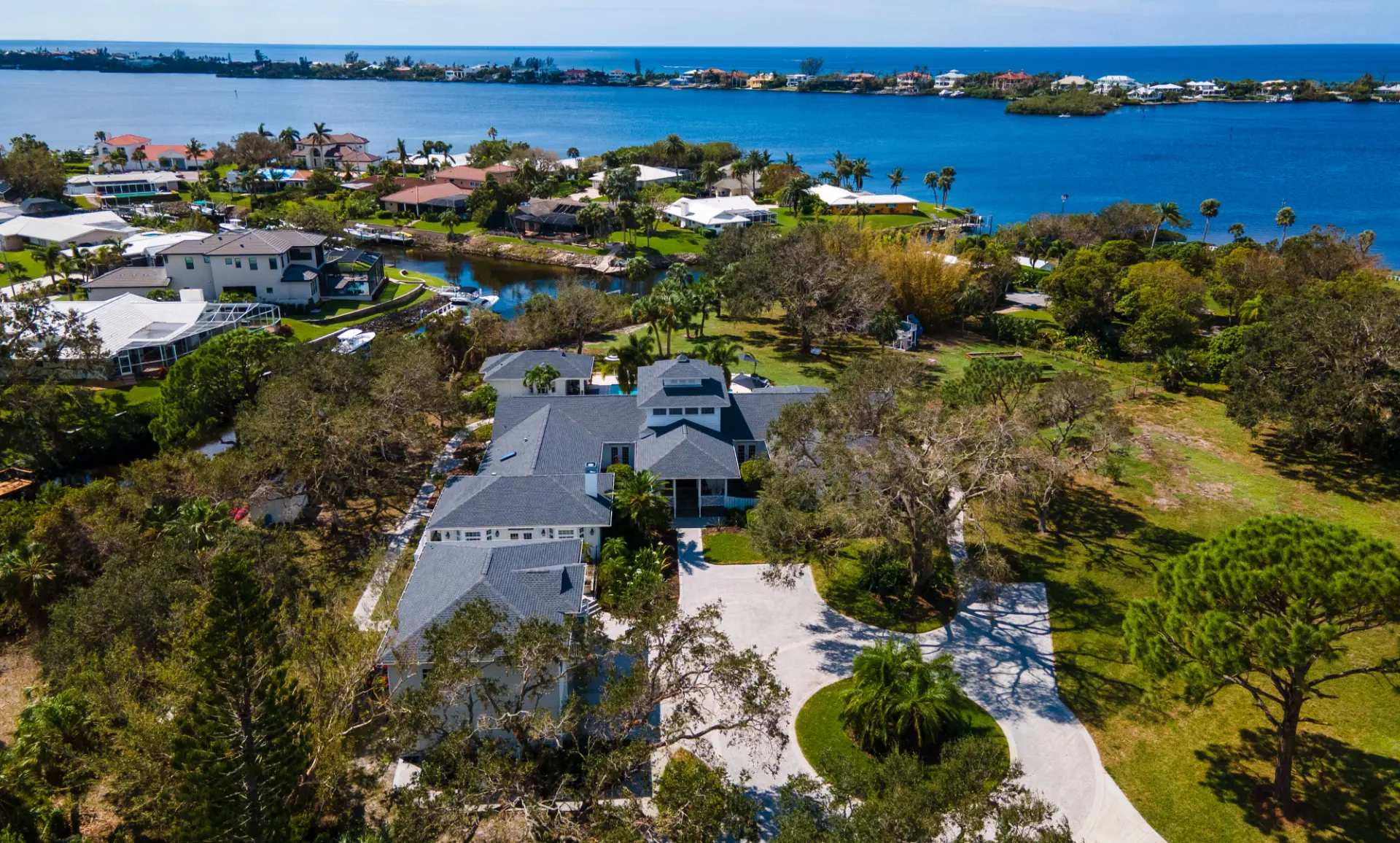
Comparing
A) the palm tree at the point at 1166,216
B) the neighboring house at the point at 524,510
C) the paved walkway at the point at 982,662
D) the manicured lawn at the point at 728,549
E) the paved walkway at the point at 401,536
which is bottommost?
the paved walkway at the point at 982,662

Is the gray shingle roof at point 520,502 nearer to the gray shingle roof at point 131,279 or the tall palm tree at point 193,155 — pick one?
the gray shingle roof at point 131,279

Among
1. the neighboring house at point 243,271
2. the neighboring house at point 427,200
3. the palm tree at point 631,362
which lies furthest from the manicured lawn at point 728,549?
the neighboring house at point 427,200

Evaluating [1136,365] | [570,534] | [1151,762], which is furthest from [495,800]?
[1136,365]

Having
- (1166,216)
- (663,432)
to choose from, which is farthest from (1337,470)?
(1166,216)

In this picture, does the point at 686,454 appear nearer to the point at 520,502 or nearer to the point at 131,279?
the point at 520,502

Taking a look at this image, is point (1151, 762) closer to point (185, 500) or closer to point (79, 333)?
point (185, 500)

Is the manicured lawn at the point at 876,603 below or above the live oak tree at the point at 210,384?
below

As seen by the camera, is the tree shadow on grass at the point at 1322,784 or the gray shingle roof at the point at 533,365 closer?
the tree shadow on grass at the point at 1322,784
